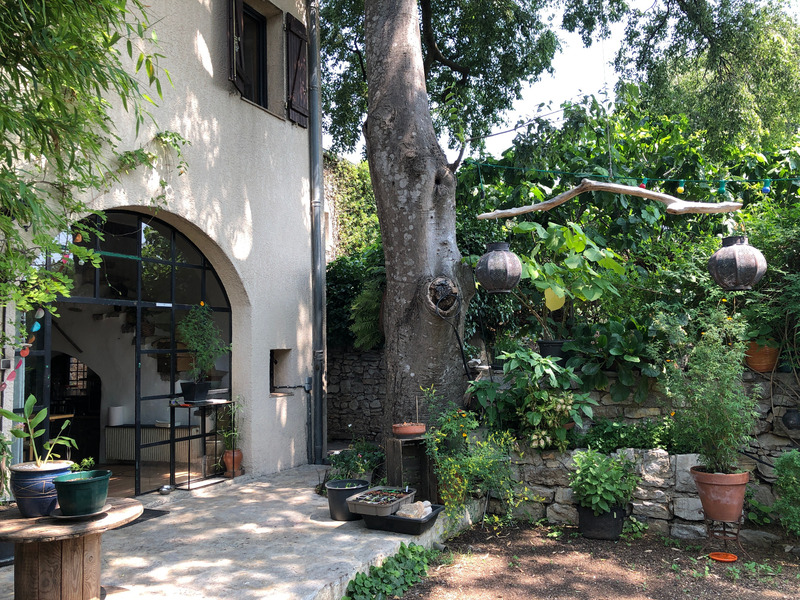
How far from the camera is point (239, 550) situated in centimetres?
419

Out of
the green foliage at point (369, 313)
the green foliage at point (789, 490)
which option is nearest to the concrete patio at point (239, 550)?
the green foliage at point (789, 490)

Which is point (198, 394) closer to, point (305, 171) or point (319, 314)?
point (319, 314)

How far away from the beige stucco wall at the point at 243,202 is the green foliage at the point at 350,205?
5008 millimetres

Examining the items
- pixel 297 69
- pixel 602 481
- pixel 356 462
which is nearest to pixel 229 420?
pixel 356 462

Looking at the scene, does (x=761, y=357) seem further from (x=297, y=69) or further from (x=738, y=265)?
(x=297, y=69)

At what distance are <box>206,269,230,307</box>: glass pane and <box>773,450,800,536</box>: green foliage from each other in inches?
215

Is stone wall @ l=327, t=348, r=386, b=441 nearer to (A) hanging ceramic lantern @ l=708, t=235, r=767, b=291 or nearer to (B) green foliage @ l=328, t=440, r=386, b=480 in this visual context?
(B) green foliage @ l=328, t=440, r=386, b=480

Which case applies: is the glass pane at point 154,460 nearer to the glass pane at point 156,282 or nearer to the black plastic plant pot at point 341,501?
the glass pane at point 156,282

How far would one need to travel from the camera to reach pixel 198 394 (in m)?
6.02

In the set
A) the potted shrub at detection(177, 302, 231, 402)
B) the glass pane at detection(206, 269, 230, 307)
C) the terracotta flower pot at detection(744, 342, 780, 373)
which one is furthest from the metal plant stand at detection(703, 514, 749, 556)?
the glass pane at detection(206, 269, 230, 307)

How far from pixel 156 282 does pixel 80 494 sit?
10.9 ft

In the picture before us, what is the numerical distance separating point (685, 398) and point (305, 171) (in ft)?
16.9

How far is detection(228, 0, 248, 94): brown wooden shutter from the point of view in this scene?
6414 millimetres

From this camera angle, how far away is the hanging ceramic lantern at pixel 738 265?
459cm
